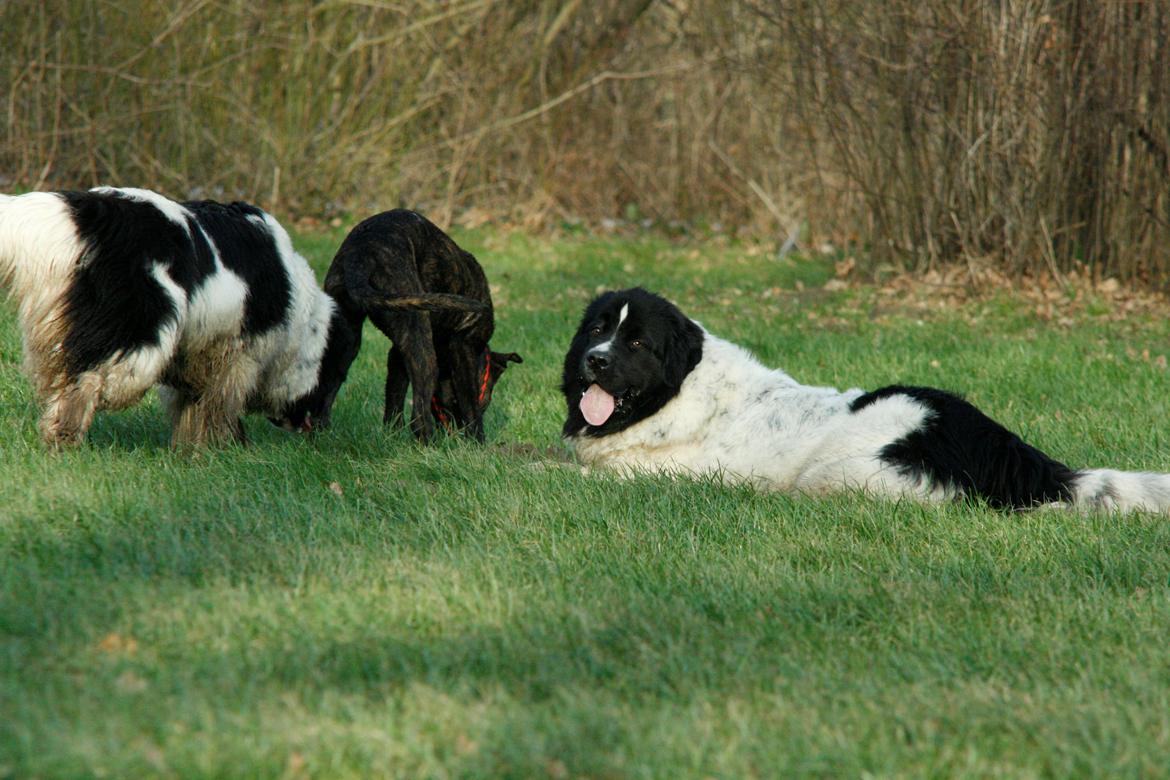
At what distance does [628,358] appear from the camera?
5891mm

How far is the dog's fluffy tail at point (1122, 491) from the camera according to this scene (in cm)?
514

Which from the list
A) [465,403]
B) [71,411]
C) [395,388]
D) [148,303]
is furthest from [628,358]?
[71,411]

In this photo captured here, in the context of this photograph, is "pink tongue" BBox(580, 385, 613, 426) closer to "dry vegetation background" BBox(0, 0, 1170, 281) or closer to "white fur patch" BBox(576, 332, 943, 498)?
"white fur patch" BBox(576, 332, 943, 498)

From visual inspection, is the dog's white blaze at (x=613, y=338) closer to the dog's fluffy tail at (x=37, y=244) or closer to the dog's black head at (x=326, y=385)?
the dog's black head at (x=326, y=385)

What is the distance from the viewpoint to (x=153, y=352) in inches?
198

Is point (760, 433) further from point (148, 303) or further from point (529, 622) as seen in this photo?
point (148, 303)

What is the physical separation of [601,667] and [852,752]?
0.79 meters

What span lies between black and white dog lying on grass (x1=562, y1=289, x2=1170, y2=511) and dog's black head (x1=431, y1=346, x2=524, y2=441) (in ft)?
2.11

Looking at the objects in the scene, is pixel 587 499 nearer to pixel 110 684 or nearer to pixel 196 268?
pixel 196 268

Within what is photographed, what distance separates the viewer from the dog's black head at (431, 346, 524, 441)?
21.9ft

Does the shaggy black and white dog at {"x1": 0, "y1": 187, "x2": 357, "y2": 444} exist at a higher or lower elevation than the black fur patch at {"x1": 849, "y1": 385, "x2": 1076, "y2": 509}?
higher

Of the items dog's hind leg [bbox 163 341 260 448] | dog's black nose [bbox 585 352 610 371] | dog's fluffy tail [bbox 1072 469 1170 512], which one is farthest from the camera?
dog's black nose [bbox 585 352 610 371]

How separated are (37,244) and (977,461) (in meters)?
3.93

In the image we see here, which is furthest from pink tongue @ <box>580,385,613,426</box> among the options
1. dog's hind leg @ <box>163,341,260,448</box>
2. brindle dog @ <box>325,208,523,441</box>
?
dog's hind leg @ <box>163,341,260,448</box>
